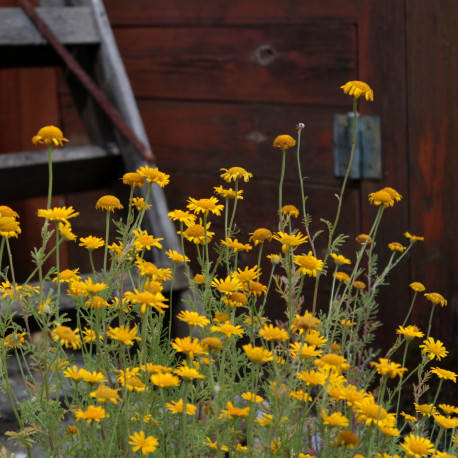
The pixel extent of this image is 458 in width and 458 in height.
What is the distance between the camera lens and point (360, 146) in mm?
2592

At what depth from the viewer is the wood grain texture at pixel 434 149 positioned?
2393 mm

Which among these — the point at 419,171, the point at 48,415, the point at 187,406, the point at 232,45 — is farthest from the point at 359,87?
the point at 232,45

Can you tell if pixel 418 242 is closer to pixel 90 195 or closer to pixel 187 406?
pixel 187 406

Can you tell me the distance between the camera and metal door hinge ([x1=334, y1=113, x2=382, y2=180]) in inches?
101

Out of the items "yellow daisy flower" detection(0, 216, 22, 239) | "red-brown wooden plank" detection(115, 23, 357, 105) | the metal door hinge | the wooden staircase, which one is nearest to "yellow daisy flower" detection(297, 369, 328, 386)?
"yellow daisy flower" detection(0, 216, 22, 239)

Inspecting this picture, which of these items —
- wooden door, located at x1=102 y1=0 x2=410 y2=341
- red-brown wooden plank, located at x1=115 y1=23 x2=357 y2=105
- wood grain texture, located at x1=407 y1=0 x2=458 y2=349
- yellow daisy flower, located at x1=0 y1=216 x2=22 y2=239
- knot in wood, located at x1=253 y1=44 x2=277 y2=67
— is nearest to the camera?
yellow daisy flower, located at x1=0 y1=216 x2=22 y2=239

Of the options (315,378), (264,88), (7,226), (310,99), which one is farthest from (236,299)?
(264,88)

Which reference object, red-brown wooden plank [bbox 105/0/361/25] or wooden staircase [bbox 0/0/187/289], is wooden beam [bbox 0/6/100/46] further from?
red-brown wooden plank [bbox 105/0/361/25]

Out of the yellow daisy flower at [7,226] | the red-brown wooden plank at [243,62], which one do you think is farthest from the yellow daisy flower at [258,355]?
the red-brown wooden plank at [243,62]

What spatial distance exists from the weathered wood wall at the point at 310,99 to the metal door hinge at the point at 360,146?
0.09 feet

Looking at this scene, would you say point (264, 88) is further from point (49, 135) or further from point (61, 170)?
point (49, 135)

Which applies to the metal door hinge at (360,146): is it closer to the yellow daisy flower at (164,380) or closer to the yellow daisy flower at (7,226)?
the yellow daisy flower at (7,226)

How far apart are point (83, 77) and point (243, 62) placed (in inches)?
21.2

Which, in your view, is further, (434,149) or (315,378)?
(434,149)
